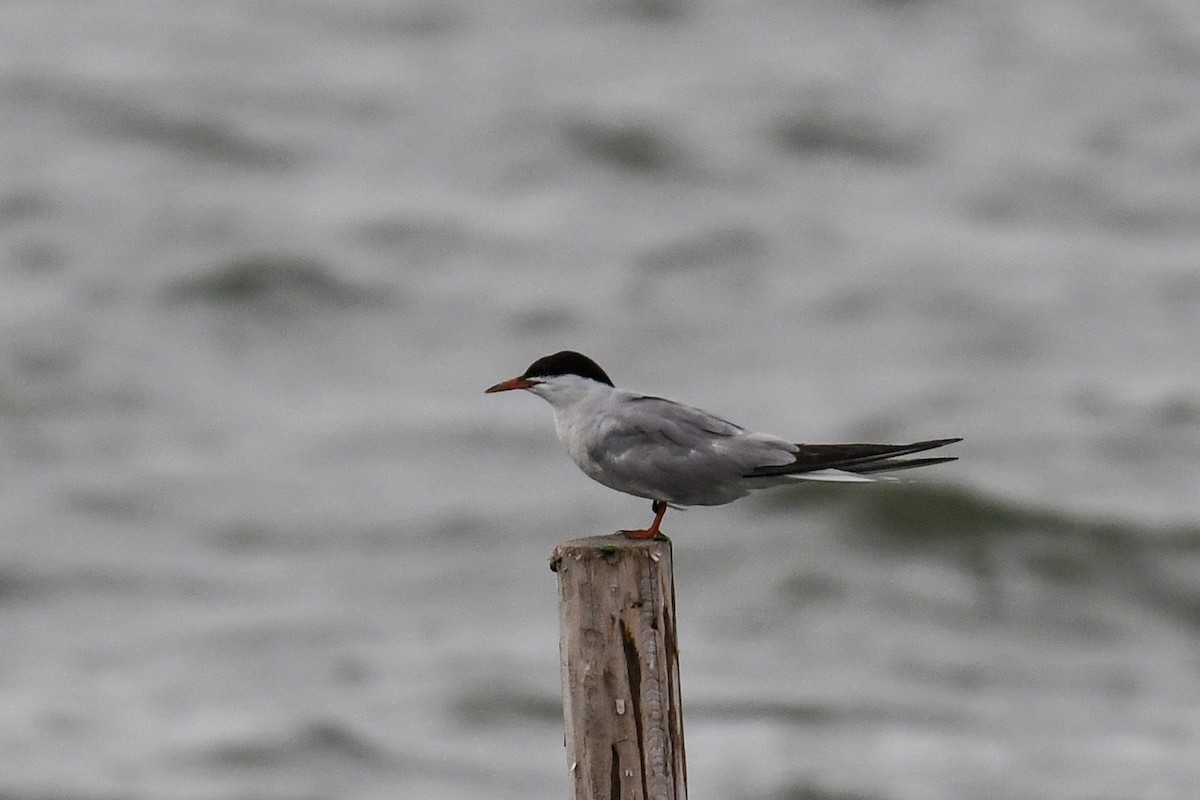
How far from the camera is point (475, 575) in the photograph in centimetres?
2261

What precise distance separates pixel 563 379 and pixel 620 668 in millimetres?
1035

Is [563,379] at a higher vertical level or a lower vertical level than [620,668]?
higher

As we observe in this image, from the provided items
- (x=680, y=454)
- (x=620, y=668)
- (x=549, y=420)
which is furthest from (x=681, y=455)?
(x=549, y=420)

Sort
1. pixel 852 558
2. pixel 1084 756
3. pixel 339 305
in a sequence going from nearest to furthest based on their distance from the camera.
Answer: pixel 1084 756 → pixel 852 558 → pixel 339 305

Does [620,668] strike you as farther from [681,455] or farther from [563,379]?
[563,379]

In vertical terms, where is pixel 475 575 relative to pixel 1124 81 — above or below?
below

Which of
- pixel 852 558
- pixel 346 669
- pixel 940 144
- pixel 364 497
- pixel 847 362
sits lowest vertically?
pixel 346 669

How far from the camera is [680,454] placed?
18.4 ft

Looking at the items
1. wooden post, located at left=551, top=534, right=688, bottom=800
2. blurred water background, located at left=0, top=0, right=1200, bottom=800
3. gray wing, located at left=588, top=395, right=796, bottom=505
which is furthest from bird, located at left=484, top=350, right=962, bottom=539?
blurred water background, located at left=0, top=0, right=1200, bottom=800

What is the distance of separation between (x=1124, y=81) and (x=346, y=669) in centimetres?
2538

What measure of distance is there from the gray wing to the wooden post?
32cm

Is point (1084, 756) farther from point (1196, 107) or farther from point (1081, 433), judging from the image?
point (1196, 107)

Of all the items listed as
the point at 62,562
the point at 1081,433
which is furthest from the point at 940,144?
the point at 62,562

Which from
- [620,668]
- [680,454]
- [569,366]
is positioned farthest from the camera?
[569,366]
